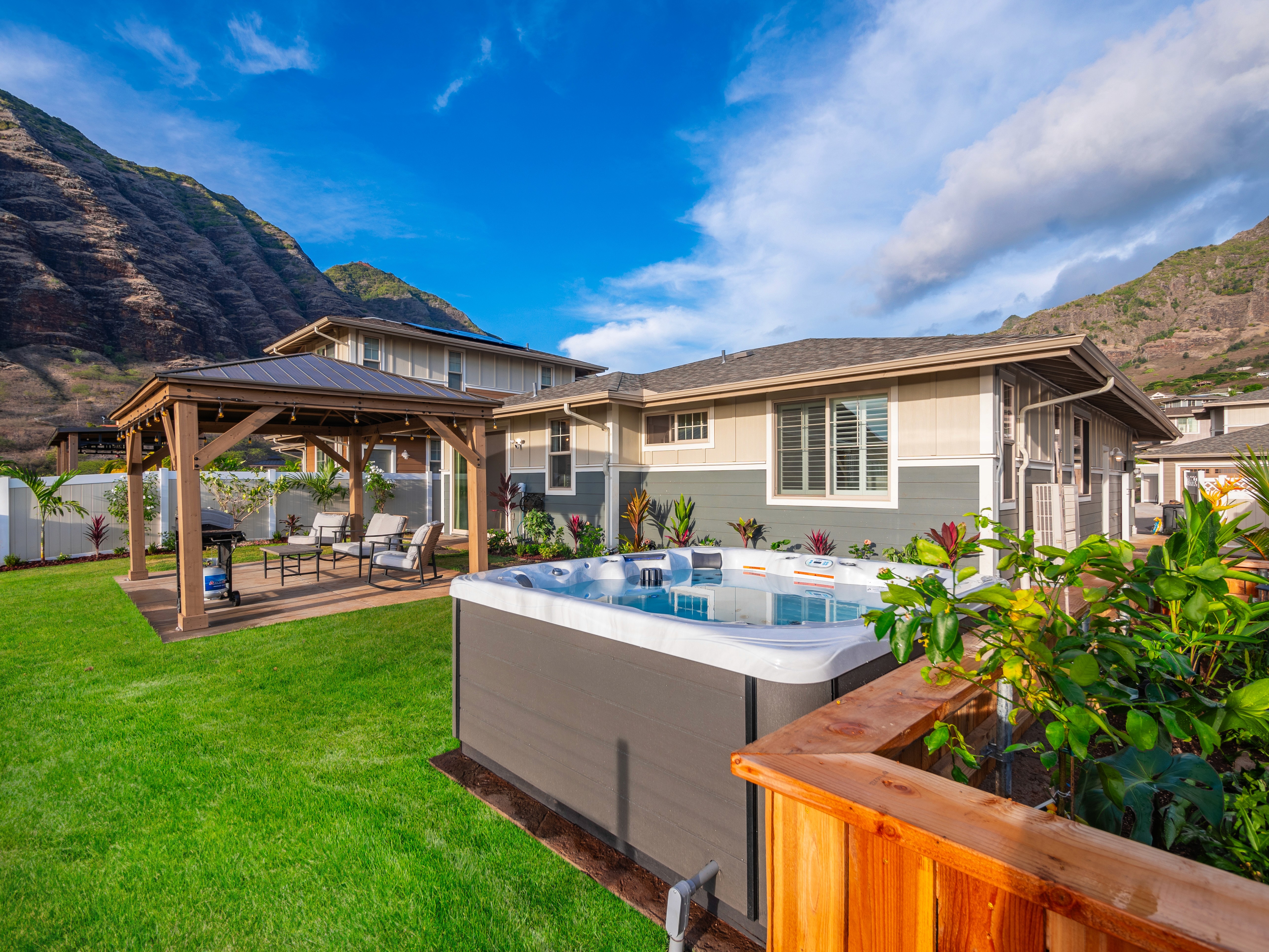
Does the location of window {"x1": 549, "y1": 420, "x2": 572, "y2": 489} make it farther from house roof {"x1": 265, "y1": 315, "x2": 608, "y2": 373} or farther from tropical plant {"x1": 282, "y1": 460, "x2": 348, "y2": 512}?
house roof {"x1": 265, "y1": 315, "x2": 608, "y2": 373}

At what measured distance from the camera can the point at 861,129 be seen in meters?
9.56

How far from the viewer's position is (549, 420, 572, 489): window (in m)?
10.6

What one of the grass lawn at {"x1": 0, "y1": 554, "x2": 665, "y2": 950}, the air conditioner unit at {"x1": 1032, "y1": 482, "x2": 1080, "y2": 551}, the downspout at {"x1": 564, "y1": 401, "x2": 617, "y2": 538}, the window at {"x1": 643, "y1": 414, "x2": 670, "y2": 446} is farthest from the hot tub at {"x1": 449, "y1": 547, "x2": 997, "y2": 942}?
the air conditioner unit at {"x1": 1032, "y1": 482, "x2": 1080, "y2": 551}

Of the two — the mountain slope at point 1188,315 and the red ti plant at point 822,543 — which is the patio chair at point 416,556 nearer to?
the red ti plant at point 822,543

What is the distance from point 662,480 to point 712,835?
7799mm

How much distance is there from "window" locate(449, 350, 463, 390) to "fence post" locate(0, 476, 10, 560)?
31.4 ft

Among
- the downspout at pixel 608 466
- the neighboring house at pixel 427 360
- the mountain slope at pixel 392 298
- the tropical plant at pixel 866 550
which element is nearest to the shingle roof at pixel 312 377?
the downspout at pixel 608 466

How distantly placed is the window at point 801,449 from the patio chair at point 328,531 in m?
6.99

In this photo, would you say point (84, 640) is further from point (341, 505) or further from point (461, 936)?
point (341, 505)

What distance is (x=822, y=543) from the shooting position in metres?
7.41

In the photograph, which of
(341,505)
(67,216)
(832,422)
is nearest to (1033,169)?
(832,422)

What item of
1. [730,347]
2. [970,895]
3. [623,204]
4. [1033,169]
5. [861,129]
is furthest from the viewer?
[1033,169]

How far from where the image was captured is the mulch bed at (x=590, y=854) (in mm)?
1887

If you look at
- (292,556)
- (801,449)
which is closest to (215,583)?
(292,556)
